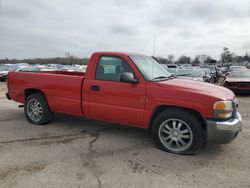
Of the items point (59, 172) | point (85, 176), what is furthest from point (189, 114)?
point (59, 172)

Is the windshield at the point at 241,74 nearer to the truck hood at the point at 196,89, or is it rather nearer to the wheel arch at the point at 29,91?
the truck hood at the point at 196,89

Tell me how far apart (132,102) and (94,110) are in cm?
95

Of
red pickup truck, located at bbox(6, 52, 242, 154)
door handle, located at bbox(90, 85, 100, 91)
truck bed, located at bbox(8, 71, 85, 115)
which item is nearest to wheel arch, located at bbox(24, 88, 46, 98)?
truck bed, located at bbox(8, 71, 85, 115)

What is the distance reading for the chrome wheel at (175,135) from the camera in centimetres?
458

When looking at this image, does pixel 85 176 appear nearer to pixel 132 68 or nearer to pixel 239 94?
pixel 132 68

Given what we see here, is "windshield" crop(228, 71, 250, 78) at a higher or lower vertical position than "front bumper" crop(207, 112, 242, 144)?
higher

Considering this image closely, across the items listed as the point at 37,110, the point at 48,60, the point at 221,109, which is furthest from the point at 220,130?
the point at 48,60

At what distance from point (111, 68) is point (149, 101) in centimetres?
110

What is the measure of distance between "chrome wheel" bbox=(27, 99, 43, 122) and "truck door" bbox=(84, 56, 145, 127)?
5.15 feet

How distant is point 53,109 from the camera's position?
20.1 ft

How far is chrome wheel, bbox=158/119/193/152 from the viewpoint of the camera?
4578 millimetres

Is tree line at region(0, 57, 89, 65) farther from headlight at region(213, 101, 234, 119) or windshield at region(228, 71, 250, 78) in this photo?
headlight at region(213, 101, 234, 119)

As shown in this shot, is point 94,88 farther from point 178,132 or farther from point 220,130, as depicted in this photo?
point 220,130

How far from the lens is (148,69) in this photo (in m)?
5.23
